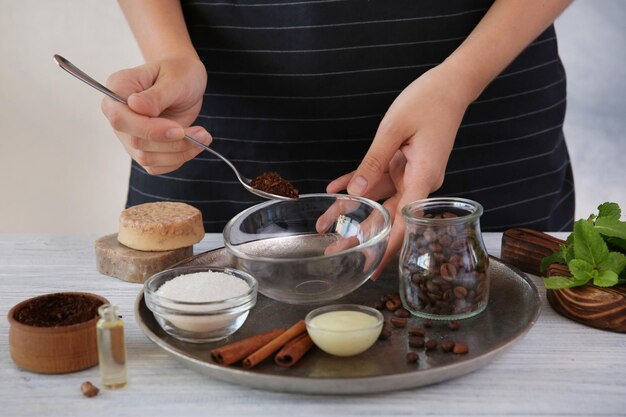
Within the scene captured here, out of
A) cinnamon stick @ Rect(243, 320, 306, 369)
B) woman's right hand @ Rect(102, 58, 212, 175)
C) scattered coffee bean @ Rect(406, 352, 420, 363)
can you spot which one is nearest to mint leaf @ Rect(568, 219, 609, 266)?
scattered coffee bean @ Rect(406, 352, 420, 363)

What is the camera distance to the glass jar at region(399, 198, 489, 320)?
4.66 ft

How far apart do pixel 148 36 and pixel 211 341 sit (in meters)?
0.88

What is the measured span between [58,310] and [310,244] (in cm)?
53

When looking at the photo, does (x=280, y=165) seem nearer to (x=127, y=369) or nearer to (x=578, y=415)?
(x=127, y=369)

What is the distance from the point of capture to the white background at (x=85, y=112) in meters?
3.79

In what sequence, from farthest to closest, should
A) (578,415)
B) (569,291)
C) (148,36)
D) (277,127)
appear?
(277,127) → (148,36) → (569,291) → (578,415)

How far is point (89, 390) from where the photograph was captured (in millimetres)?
1216

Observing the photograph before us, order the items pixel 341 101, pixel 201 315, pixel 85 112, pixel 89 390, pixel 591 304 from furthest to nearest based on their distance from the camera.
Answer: pixel 85 112 → pixel 341 101 → pixel 591 304 → pixel 201 315 → pixel 89 390

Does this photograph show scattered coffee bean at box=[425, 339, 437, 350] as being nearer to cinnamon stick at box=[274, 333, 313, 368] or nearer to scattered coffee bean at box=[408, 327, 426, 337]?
scattered coffee bean at box=[408, 327, 426, 337]

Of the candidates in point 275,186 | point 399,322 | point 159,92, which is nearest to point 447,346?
point 399,322

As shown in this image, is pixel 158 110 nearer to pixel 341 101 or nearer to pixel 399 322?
pixel 341 101

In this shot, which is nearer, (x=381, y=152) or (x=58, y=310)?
(x=58, y=310)

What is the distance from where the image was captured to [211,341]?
4.46ft

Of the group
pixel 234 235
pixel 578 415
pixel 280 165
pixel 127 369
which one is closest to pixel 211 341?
pixel 127 369
